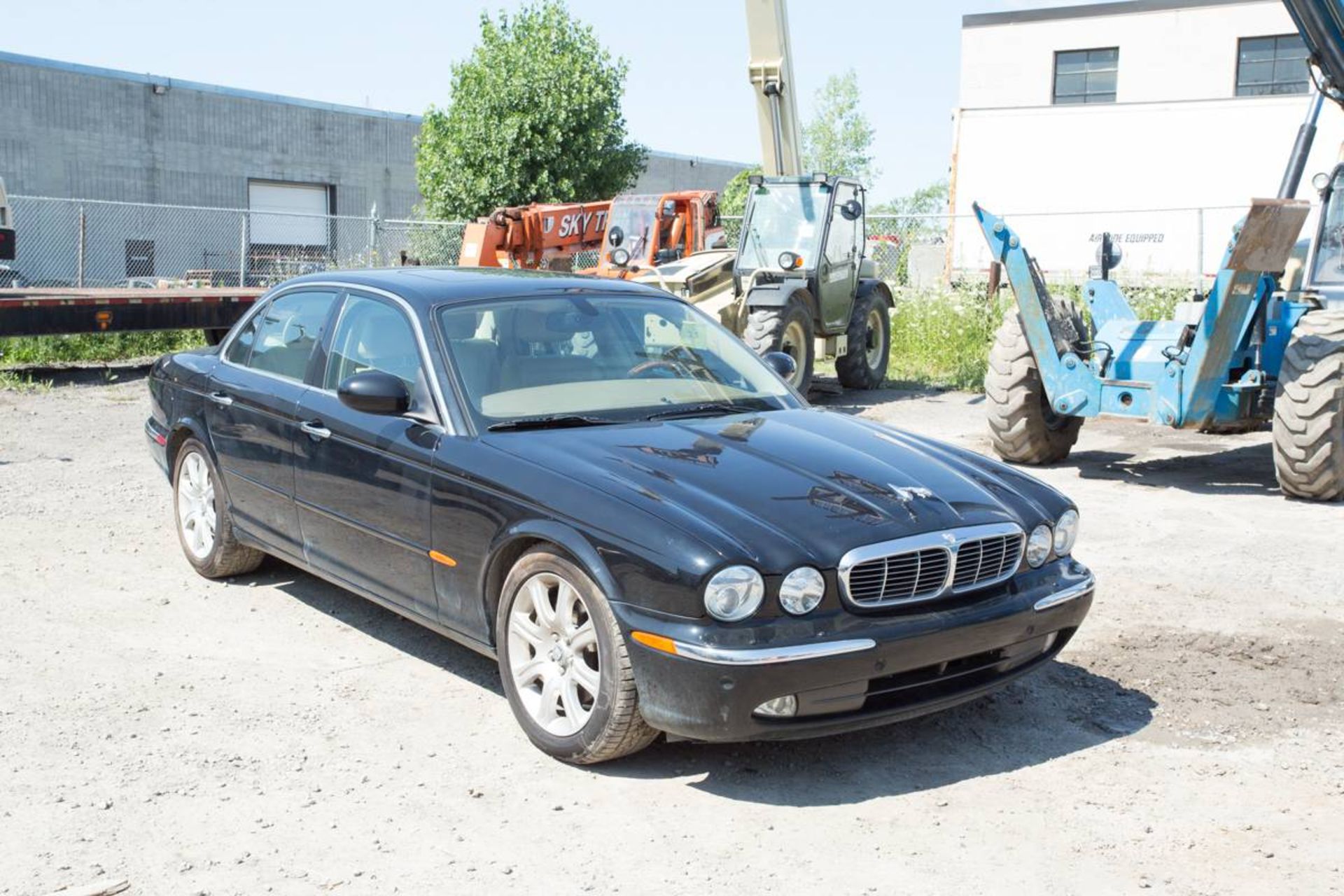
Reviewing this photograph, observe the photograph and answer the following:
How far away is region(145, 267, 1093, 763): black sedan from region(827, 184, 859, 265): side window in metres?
9.39

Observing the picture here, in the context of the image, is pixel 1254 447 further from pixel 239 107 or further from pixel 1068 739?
pixel 239 107

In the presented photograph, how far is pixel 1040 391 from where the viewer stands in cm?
1091

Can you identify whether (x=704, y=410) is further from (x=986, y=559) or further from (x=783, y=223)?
(x=783, y=223)

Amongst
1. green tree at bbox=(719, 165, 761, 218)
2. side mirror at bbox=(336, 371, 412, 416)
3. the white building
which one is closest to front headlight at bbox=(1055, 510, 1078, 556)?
side mirror at bbox=(336, 371, 412, 416)

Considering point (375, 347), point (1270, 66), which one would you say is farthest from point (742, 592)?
point (1270, 66)

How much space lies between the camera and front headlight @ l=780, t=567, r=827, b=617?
161 inches

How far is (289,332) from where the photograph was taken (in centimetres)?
628

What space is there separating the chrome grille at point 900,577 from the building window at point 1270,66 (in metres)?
35.1

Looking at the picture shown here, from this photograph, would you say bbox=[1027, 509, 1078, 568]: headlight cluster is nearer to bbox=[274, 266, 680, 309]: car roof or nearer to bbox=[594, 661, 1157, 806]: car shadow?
bbox=[594, 661, 1157, 806]: car shadow

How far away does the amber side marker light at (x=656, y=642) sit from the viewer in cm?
407

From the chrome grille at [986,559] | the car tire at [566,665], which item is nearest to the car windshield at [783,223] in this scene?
the chrome grille at [986,559]

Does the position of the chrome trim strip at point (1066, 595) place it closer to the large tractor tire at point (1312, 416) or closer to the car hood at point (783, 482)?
the car hood at point (783, 482)

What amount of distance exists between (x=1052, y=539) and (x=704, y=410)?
4.70 feet

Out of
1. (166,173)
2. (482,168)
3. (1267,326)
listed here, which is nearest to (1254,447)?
(1267,326)
